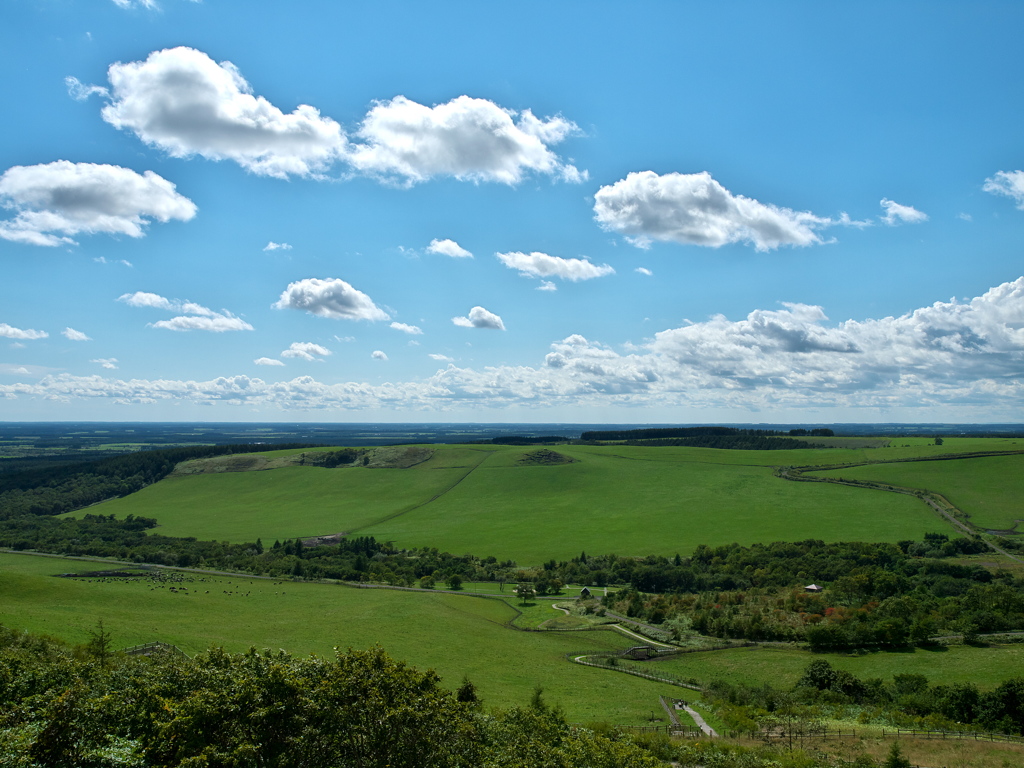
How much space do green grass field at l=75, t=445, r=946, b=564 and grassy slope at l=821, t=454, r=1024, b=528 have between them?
1001 centimetres

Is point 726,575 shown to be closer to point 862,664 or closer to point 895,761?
point 862,664

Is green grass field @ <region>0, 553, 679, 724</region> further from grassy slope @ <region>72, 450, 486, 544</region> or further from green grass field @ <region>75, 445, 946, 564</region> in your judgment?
grassy slope @ <region>72, 450, 486, 544</region>

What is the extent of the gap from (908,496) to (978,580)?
58.1m

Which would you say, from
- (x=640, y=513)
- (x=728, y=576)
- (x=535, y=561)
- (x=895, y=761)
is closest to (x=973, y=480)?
(x=640, y=513)

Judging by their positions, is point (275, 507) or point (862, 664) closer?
point (862, 664)

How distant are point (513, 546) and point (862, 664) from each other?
3242 inches

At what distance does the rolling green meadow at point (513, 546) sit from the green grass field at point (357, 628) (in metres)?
0.33

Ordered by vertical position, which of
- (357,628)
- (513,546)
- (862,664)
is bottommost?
(513,546)

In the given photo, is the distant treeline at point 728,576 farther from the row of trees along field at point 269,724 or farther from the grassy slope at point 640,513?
the row of trees along field at point 269,724

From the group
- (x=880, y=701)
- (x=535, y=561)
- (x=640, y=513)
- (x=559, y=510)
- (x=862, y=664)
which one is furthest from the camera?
(x=559, y=510)

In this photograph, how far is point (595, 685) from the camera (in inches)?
2398

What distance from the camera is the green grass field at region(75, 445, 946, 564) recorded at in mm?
136375

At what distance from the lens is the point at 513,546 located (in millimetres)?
139750

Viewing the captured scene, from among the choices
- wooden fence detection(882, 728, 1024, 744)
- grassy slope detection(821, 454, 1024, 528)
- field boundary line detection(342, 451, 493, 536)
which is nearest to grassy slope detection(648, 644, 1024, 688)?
wooden fence detection(882, 728, 1024, 744)
